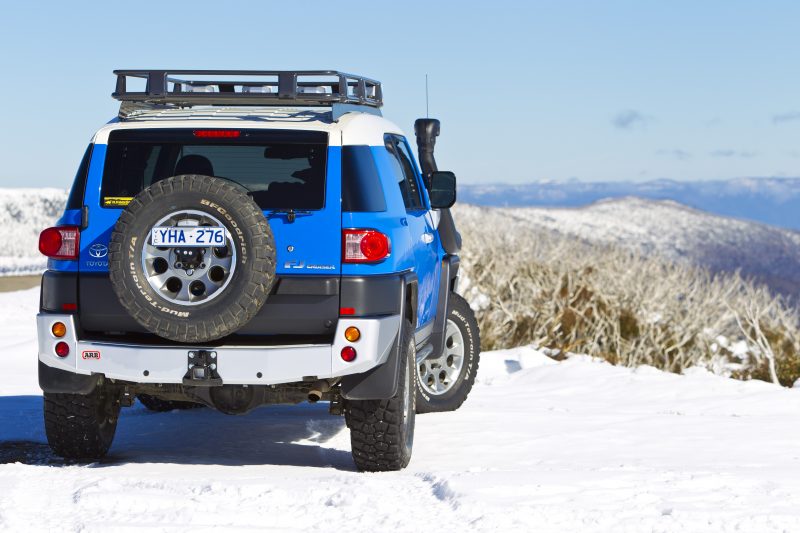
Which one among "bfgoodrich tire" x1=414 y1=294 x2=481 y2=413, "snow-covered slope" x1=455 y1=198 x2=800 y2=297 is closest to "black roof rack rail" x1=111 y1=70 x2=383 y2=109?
"bfgoodrich tire" x1=414 y1=294 x2=481 y2=413

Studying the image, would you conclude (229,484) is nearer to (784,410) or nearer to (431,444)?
(431,444)

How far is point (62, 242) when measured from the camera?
6547mm

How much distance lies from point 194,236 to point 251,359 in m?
0.72

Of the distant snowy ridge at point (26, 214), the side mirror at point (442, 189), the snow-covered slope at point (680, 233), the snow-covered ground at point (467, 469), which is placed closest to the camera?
the snow-covered ground at point (467, 469)

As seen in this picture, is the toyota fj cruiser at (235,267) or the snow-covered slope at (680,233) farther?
the snow-covered slope at (680,233)

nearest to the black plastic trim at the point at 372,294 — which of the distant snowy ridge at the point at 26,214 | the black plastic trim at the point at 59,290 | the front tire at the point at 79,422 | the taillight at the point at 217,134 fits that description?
the taillight at the point at 217,134

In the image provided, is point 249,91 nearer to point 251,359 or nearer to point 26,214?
point 251,359

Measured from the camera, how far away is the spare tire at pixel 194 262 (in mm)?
6070

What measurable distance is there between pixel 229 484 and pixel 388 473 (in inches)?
39.2

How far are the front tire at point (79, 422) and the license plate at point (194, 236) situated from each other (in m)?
1.34

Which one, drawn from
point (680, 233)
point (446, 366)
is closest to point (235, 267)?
point (446, 366)

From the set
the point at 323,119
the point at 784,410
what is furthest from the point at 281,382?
the point at 784,410

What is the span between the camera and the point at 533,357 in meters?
13.4

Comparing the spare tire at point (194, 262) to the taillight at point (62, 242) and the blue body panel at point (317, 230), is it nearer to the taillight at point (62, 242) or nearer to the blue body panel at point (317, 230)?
the blue body panel at point (317, 230)
